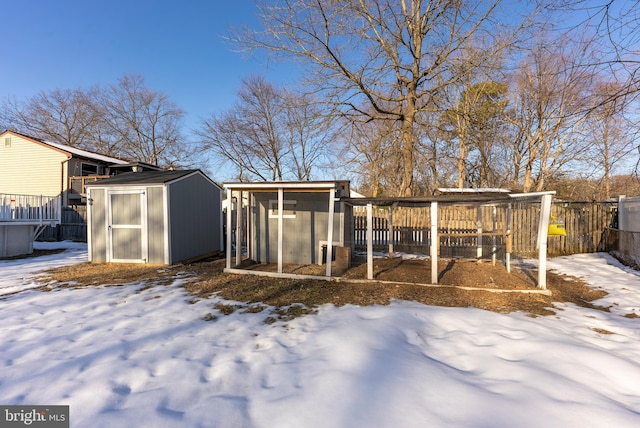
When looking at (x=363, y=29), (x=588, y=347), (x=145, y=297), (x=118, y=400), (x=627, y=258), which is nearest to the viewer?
(x=118, y=400)

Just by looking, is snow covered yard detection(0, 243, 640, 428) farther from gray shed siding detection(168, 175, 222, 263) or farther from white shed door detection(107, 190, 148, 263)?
gray shed siding detection(168, 175, 222, 263)

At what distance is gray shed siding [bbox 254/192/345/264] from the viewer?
8.34 meters

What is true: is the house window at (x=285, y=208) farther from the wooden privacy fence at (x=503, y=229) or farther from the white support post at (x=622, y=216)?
the white support post at (x=622, y=216)

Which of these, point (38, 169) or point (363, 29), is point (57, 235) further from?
point (363, 29)

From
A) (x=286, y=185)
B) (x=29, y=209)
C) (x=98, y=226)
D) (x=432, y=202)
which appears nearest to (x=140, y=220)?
(x=98, y=226)

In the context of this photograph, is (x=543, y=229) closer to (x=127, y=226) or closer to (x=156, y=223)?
(x=156, y=223)

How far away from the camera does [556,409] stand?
84.2 inches

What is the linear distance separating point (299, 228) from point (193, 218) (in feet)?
11.8

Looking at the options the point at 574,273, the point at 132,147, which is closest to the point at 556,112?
the point at 574,273

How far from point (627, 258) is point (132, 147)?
1462 inches

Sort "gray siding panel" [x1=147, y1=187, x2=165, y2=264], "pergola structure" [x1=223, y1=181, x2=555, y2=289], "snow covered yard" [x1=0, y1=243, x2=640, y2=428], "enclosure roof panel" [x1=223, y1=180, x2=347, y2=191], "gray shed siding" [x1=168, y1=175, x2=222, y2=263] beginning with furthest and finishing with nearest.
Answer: "gray shed siding" [x1=168, y1=175, x2=222, y2=263] < "gray siding panel" [x1=147, y1=187, x2=165, y2=264] < "enclosure roof panel" [x1=223, y1=180, x2=347, y2=191] < "pergola structure" [x1=223, y1=181, x2=555, y2=289] < "snow covered yard" [x1=0, y1=243, x2=640, y2=428]

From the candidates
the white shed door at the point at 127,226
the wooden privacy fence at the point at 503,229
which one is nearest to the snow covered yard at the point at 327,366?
the white shed door at the point at 127,226

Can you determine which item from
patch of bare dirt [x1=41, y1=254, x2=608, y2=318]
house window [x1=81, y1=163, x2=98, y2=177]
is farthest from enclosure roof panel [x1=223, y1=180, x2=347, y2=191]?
house window [x1=81, y1=163, x2=98, y2=177]

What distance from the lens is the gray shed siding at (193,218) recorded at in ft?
28.3
